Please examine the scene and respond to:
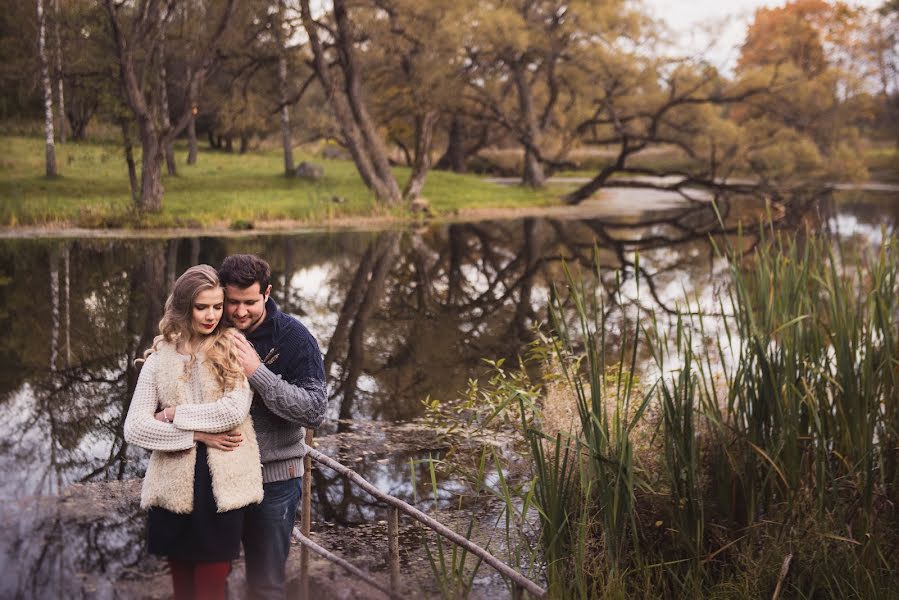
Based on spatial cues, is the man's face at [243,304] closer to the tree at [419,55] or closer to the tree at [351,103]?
the tree at [351,103]

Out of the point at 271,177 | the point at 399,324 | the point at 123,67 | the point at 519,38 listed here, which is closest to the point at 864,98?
the point at 519,38

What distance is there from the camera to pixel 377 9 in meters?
23.3

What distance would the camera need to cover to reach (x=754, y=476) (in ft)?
14.0

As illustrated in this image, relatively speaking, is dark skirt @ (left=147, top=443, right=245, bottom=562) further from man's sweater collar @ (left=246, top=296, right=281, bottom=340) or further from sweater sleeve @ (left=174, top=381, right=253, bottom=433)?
man's sweater collar @ (left=246, top=296, right=281, bottom=340)

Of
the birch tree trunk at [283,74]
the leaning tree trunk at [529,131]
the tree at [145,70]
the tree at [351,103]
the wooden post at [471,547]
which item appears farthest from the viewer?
the leaning tree trunk at [529,131]

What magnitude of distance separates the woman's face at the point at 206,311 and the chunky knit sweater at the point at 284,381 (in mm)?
267

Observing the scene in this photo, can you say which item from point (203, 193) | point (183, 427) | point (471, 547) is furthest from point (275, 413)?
point (203, 193)

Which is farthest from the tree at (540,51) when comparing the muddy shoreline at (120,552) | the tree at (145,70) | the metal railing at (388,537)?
the metal railing at (388,537)

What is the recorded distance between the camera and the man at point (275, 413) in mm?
3164

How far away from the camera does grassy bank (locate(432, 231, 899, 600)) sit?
3854 millimetres

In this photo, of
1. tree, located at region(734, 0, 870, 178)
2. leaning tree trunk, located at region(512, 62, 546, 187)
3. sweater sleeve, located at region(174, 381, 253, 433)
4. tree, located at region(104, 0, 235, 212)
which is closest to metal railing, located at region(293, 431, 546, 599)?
sweater sleeve, located at region(174, 381, 253, 433)

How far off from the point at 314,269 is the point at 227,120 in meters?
9.34

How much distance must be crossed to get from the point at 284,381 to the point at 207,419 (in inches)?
12.5

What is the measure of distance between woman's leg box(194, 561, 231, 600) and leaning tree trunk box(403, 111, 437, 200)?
20.5 m
